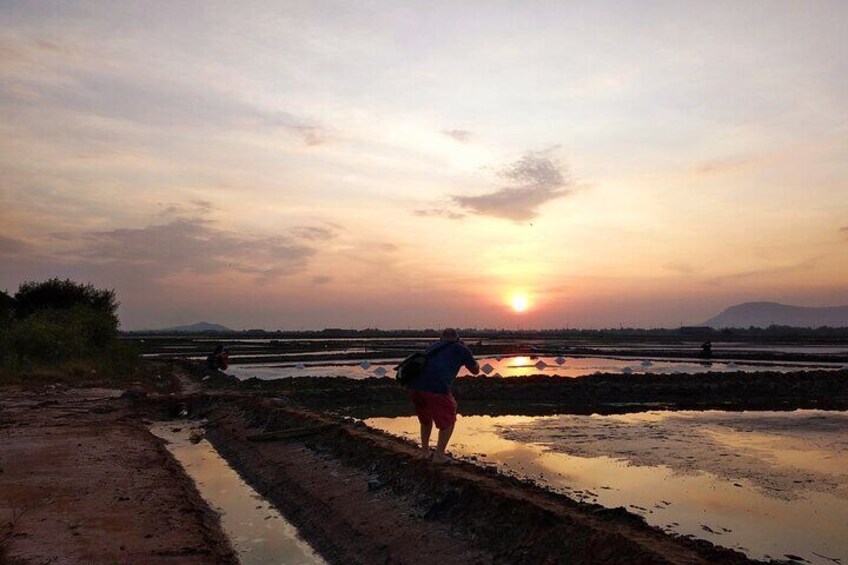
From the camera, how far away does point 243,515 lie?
9.91m

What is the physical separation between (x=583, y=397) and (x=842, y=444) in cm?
1175

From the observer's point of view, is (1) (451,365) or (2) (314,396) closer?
(1) (451,365)

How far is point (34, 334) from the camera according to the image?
32.4m

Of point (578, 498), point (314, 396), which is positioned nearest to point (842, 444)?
point (578, 498)

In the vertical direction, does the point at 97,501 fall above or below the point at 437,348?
below

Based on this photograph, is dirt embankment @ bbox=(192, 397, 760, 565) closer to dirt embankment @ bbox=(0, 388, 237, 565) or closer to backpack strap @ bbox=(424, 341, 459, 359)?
dirt embankment @ bbox=(0, 388, 237, 565)

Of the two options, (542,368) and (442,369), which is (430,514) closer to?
(442,369)

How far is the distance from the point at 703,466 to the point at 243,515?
336 inches

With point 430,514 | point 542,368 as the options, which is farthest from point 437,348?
point 542,368

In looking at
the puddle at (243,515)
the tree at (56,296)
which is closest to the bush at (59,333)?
the tree at (56,296)

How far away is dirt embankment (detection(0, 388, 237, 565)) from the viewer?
7.32m

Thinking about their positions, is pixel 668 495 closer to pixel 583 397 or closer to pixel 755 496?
pixel 755 496


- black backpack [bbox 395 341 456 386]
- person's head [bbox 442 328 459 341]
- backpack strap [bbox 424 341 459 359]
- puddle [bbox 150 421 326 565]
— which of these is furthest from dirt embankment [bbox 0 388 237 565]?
person's head [bbox 442 328 459 341]

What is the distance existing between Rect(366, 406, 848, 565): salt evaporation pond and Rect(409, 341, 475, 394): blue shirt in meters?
2.67
